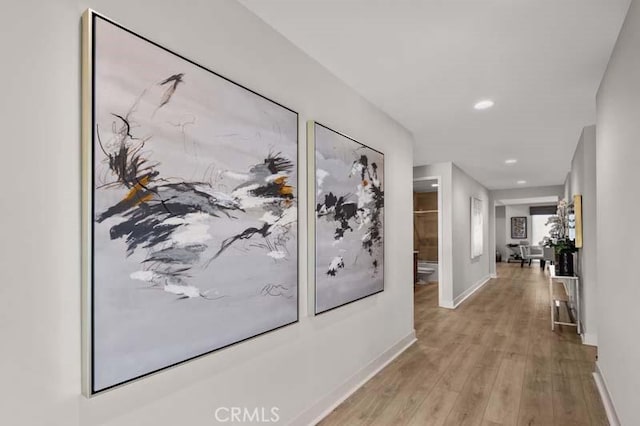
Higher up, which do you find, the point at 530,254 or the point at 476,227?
the point at 476,227

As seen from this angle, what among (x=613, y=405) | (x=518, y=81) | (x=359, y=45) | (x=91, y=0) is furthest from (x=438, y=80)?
(x=613, y=405)

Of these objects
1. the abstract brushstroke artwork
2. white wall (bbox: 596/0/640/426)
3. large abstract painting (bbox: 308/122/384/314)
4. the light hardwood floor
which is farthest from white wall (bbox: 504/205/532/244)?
large abstract painting (bbox: 308/122/384/314)

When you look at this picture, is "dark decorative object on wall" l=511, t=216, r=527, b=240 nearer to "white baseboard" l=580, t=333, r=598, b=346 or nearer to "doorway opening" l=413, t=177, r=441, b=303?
"doorway opening" l=413, t=177, r=441, b=303

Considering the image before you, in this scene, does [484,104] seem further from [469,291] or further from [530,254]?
[530,254]

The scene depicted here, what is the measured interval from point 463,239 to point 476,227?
1258mm

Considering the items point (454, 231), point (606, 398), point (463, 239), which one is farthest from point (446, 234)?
point (606, 398)

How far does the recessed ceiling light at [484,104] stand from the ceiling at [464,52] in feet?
0.21

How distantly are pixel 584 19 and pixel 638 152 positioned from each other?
2.62ft

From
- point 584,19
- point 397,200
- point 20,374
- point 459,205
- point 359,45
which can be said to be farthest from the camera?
point 459,205

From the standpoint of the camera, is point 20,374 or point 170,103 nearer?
point 20,374

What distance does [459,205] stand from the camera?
6.43m

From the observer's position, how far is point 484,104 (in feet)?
10.6

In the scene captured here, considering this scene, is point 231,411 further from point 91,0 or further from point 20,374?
point 91,0

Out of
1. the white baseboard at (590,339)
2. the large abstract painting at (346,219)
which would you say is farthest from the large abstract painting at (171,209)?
the white baseboard at (590,339)
